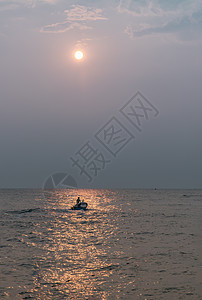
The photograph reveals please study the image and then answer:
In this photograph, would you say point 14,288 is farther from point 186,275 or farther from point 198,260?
point 198,260

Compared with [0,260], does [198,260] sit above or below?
below

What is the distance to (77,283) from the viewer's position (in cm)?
1852

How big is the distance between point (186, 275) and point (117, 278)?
4265mm

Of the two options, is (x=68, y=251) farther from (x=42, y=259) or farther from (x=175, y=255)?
(x=175, y=255)

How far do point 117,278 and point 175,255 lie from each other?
8.02 meters

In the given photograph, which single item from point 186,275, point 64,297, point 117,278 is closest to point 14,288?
point 64,297

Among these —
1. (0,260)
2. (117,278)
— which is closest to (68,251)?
(0,260)

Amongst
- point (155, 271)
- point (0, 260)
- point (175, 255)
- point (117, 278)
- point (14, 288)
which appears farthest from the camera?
point (175, 255)

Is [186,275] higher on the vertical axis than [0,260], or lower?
lower

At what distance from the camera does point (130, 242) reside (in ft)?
107

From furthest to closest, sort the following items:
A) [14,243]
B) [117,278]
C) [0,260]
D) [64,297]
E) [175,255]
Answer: [14,243]
[175,255]
[0,260]
[117,278]
[64,297]

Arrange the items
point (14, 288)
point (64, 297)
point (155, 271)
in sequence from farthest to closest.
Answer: point (155, 271) → point (14, 288) → point (64, 297)

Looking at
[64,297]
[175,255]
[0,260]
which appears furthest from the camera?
[175,255]

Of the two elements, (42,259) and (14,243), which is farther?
(14,243)
